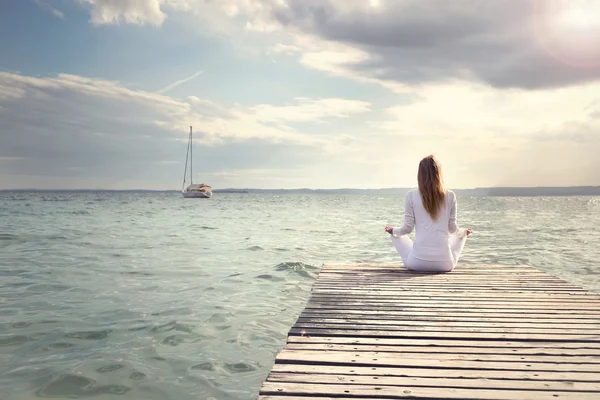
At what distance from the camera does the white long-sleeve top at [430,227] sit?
790cm

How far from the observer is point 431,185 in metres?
7.70

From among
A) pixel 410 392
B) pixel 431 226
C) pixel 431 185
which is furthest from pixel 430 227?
pixel 410 392

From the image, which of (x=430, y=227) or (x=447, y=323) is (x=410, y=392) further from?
(x=430, y=227)

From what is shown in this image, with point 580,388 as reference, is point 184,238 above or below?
below

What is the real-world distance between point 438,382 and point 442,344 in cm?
102

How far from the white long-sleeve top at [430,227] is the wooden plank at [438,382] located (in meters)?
4.45

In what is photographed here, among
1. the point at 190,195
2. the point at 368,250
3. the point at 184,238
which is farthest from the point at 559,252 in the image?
the point at 190,195

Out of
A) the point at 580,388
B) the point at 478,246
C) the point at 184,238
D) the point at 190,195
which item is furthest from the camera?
the point at 190,195

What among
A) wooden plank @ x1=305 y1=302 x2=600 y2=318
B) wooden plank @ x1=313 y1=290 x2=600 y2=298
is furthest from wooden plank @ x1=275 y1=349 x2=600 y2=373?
wooden plank @ x1=313 y1=290 x2=600 y2=298

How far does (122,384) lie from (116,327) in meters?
2.37

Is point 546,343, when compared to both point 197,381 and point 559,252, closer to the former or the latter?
point 197,381

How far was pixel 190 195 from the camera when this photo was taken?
111250mm

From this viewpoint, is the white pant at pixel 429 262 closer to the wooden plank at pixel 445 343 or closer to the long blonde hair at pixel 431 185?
the long blonde hair at pixel 431 185

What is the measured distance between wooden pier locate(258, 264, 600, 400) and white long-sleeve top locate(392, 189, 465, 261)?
0.83 m
